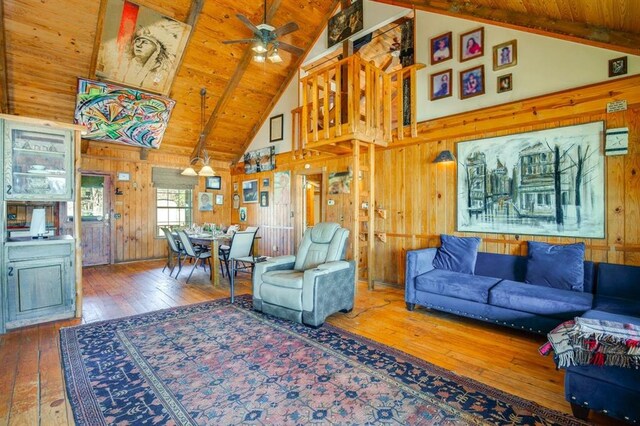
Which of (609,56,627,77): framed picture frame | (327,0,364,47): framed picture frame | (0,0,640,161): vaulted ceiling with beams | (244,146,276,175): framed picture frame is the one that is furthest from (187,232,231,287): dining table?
(609,56,627,77): framed picture frame

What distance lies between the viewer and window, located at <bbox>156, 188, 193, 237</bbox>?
308 inches

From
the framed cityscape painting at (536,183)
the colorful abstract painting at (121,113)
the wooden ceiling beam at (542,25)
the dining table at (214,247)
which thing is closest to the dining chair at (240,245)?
the dining table at (214,247)

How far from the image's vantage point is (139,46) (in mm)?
5176

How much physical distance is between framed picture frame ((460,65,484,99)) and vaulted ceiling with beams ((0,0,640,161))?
555 mm

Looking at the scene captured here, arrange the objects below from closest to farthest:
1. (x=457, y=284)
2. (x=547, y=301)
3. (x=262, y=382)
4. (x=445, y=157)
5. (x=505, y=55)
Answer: (x=262, y=382)
(x=547, y=301)
(x=457, y=284)
(x=505, y=55)
(x=445, y=157)

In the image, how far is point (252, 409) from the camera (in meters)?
1.90

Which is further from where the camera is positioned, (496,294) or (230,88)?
(230,88)

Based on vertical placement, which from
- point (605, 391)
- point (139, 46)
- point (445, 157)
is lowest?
point (605, 391)

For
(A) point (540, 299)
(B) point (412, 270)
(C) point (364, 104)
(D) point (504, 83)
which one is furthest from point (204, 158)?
(A) point (540, 299)

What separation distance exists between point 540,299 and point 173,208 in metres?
7.90

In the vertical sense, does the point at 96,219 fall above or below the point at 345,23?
below

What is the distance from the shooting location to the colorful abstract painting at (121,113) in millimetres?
5523

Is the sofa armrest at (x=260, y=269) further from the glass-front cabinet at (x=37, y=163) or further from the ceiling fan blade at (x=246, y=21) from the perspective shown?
the ceiling fan blade at (x=246, y=21)

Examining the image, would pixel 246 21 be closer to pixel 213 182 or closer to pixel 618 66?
pixel 618 66
